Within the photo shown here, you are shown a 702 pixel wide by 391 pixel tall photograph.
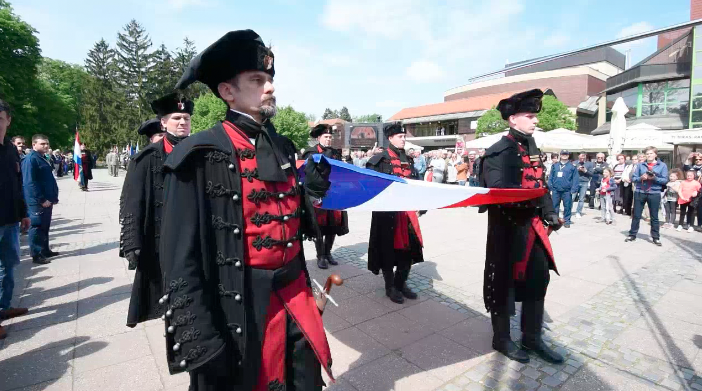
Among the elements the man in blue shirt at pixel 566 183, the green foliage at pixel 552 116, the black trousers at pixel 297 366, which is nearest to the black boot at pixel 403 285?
the black trousers at pixel 297 366

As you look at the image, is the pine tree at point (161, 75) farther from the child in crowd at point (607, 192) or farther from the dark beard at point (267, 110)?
the dark beard at point (267, 110)

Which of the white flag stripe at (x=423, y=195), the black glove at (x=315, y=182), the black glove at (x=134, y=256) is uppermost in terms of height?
the black glove at (x=315, y=182)

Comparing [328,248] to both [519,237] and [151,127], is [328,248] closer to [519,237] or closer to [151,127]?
[151,127]

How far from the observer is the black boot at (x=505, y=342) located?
11.4 feet

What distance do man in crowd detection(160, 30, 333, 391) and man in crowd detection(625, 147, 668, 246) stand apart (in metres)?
Answer: 9.41

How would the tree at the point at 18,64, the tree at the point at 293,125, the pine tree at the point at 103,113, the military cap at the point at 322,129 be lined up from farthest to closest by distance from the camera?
the tree at the point at 293,125
the pine tree at the point at 103,113
the tree at the point at 18,64
the military cap at the point at 322,129

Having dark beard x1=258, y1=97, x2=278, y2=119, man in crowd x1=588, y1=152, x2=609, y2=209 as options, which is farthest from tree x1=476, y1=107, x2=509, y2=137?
dark beard x1=258, y1=97, x2=278, y2=119

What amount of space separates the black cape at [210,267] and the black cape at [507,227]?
8.16 ft

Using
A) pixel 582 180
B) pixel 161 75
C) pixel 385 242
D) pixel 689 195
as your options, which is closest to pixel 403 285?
pixel 385 242

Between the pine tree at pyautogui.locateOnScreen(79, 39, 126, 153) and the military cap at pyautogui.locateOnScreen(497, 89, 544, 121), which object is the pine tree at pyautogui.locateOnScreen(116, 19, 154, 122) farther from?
the military cap at pyautogui.locateOnScreen(497, 89, 544, 121)

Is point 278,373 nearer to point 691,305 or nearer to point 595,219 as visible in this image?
point 691,305

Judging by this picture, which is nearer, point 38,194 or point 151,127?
point 151,127

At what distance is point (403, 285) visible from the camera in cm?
502

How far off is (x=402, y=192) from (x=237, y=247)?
1.72 meters
